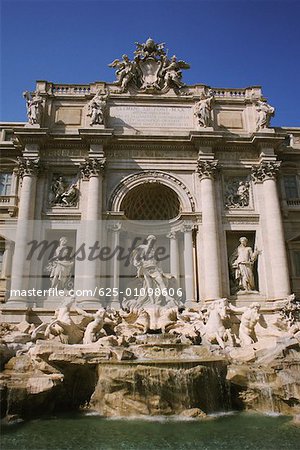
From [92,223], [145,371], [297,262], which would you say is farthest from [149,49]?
[145,371]

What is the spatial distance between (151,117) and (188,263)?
8738mm

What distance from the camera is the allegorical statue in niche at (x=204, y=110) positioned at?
19.8 metres

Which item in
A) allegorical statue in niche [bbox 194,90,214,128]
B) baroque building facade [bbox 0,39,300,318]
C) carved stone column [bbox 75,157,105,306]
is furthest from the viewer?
allegorical statue in niche [bbox 194,90,214,128]

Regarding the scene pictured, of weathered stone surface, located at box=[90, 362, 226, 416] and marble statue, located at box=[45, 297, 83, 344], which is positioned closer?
weathered stone surface, located at box=[90, 362, 226, 416]

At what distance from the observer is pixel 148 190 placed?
19922mm

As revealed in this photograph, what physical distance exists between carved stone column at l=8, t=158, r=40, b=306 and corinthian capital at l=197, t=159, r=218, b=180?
8582 mm

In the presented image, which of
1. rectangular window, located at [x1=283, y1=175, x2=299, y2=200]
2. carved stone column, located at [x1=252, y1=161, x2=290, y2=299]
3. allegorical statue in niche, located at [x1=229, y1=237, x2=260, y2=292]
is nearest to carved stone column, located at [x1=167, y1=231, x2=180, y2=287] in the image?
allegorical statue in niche, located at [x1=229, y1=237, x2=260, y2=292]

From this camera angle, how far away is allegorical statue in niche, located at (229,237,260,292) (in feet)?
57.9

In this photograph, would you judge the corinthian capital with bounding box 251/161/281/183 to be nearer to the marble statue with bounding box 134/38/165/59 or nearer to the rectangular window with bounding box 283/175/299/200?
the rectangular window with bounding box 283/175/299/200

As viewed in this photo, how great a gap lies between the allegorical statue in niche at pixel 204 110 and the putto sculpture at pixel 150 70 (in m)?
1.70

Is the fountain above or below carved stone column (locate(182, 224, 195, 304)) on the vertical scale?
below

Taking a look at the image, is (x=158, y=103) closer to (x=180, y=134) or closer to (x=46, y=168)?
(x=180, y=134)

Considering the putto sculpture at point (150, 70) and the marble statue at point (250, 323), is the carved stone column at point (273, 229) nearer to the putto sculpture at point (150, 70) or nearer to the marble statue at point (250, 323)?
the marble statue at point (250, 323)

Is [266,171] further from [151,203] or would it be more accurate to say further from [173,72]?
[173,72]
